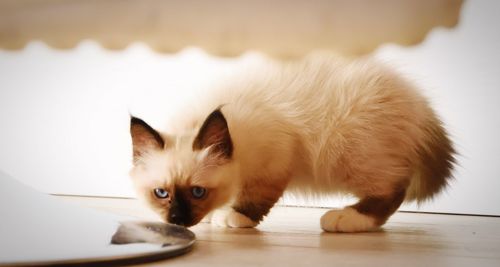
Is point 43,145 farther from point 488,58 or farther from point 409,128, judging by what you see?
A: point 488,58

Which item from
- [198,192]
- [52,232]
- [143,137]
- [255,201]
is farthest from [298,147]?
[52,232]

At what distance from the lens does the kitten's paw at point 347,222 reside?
54.3 inches

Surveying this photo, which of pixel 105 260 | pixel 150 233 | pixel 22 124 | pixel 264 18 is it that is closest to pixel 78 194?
pixel 22 124

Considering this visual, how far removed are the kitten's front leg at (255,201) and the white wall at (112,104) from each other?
2.50ft

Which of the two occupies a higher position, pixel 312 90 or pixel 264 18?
pixel 264 18

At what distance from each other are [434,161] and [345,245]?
1.80 feet

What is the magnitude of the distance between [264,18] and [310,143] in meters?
0.93

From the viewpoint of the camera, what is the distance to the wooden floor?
3.11ft

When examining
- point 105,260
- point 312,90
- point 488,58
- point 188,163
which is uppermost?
point 488,58

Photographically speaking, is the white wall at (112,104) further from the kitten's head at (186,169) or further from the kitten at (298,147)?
the kitten's head at (186,169)

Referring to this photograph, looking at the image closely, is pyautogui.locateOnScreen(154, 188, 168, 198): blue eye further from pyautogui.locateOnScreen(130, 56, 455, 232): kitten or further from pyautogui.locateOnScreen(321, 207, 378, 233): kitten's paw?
pyautogui.locateOnScreen(321, 207, 378, 233): kitten's paw

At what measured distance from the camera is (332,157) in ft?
4.74

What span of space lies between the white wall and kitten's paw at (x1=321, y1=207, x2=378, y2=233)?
0.77 m

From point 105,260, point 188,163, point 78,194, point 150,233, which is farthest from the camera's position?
point 78,194
